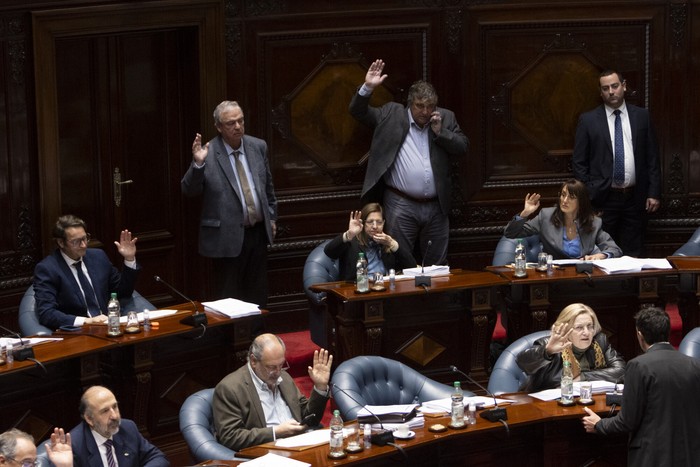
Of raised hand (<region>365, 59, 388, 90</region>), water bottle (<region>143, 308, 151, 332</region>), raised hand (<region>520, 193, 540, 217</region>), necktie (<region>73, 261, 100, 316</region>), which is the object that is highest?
raised hand (<region>365, 59, 388, 90</region>)

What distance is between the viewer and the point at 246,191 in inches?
368

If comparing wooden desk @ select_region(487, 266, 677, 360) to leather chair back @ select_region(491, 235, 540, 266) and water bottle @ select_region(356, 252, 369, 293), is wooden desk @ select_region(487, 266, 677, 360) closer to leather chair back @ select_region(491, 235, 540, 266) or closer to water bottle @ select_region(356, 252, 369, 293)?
leather chair back @ select_region(491, 235, 540, 266)

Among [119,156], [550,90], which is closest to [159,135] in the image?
[119,156]

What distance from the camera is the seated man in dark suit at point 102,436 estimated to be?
21.7 ft

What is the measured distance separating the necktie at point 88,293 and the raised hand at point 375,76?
2.61m

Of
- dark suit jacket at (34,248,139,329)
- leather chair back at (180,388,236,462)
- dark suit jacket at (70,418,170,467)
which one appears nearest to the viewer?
dark suit jacket at (70,418,170,467)

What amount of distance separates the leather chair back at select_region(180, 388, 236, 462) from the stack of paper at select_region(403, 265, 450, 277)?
2187mm

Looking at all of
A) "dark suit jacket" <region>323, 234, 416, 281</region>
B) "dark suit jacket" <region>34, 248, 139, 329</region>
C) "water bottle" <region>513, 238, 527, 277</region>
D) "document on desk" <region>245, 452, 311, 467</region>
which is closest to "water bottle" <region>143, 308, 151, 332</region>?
"dark suit jacket" <region>34, 248, 139, 329</region>

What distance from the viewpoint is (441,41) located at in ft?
34.6

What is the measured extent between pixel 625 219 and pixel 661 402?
405 centimetres

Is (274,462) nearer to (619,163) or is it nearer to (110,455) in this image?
(110,455)

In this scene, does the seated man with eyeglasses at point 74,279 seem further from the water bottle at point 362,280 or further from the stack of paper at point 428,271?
the stack of paper at point 428,271

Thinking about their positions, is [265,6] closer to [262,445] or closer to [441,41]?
[441,41]

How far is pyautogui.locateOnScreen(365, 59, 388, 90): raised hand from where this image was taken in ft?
32.7
